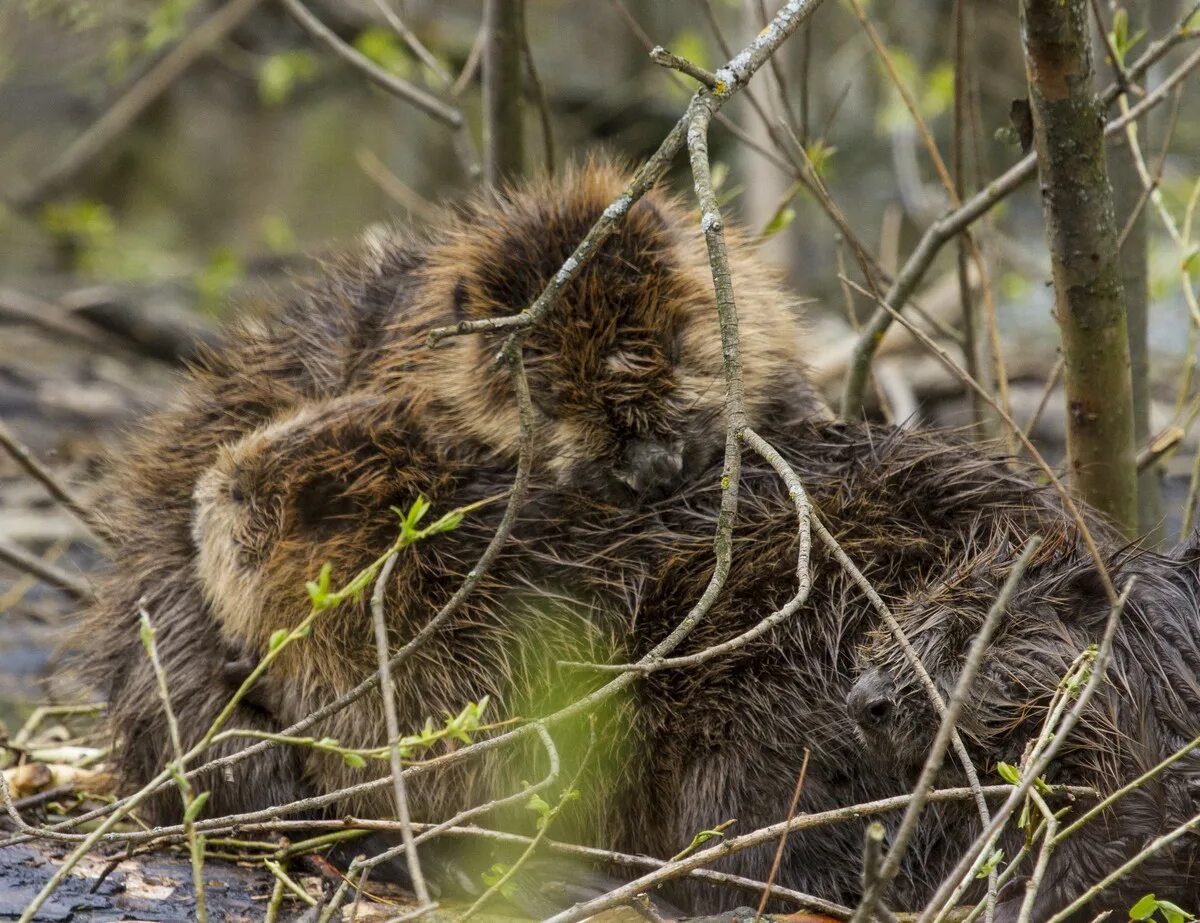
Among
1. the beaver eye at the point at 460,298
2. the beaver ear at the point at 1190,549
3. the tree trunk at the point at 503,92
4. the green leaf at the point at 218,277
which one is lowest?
the beaver ear at the point at 1190,549

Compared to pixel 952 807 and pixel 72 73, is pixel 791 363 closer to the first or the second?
pixel 952 807

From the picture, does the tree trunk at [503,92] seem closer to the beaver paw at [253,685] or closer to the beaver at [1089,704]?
the beaver paw at [253,685]

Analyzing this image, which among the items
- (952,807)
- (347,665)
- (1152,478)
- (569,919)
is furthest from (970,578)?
(1152,478)

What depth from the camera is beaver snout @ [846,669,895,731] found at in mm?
2328

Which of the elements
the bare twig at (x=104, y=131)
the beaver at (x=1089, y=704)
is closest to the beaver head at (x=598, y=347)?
the beaver at (x=1089, y=704)

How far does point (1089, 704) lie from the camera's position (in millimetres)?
2330

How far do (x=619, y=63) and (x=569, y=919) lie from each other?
40.4ft

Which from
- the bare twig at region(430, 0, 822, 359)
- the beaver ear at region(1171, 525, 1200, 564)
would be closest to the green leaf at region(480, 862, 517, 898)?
the bare twig at region(430, 0, 822, 359)

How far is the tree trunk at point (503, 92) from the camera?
4.14 metres

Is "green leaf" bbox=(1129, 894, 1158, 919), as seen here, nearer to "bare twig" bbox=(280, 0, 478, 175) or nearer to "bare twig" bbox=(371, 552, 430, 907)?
"bare twig" bbox=(371, 552, 430, 907)

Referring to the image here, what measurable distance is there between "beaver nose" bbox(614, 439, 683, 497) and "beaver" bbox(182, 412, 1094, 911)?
0.20 feet

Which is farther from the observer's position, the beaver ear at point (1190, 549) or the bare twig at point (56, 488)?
the bare twig at point (56, 488)

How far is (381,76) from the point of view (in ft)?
14.2

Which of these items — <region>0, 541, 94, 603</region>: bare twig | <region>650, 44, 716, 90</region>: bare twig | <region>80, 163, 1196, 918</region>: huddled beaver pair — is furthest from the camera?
<region>0, 541, 94, 603</region>: bare twig
